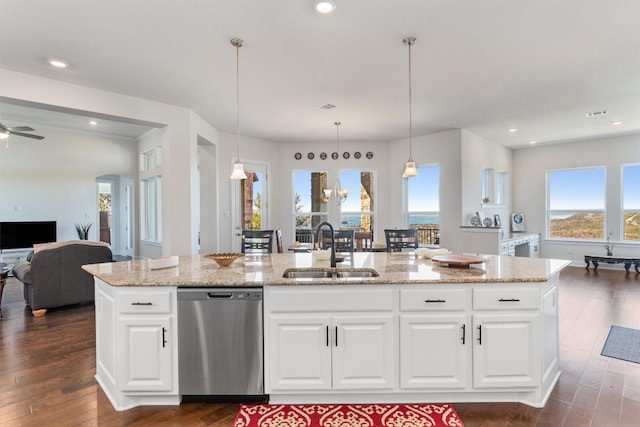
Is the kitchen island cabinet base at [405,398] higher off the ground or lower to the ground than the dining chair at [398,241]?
lower

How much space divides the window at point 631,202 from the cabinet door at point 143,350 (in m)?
8.75

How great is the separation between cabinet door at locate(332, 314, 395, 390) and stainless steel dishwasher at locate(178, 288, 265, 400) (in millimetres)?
514

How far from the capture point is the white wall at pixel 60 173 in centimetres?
670

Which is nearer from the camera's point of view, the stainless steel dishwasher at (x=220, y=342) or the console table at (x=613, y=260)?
the stainless steel dishwasher at (x=220, y=342)

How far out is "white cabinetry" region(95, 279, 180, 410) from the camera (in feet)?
7.18

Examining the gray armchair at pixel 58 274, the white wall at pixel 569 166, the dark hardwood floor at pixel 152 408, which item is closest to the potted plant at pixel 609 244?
the white wall at pixel 569 166

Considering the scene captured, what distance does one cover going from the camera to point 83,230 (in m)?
7.46

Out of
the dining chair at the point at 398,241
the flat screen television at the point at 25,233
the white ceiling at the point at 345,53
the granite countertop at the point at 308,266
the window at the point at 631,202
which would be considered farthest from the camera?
the window at the point at 631,202

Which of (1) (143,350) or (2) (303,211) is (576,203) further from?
(1) (143,350)

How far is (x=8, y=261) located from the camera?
668cm

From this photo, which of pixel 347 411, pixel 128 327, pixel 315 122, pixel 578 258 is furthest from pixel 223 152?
pixel 578 258

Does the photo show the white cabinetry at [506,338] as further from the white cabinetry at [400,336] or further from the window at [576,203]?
the window at [576,203]

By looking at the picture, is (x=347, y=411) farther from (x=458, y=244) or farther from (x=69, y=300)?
(x=458, y=244)

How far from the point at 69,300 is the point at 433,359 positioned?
453 cm
